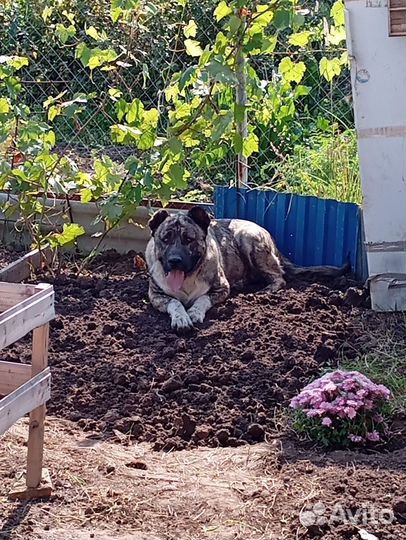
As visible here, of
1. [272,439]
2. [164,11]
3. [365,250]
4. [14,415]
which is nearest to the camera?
[14,415]

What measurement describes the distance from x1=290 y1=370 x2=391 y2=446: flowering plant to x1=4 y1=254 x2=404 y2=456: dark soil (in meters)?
0.33

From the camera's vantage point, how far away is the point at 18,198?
344 inches

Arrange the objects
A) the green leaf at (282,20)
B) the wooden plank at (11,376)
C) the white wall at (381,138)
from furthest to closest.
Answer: the green leaf at (282,20)
the white wall at (381,138)
the wooden plank at (11,376)

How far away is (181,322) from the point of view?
7.45m

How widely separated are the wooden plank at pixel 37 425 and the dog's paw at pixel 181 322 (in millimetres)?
2562

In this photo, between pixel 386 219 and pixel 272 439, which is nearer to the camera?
pixel 272 439

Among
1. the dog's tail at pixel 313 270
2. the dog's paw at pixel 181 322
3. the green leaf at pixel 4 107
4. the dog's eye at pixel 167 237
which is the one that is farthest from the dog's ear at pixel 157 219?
the green leaf at pixel 4 107

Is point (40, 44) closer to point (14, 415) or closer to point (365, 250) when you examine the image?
point (365, 250)

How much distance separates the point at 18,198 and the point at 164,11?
4.30 m

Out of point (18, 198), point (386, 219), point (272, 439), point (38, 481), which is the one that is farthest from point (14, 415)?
point (18, 198)

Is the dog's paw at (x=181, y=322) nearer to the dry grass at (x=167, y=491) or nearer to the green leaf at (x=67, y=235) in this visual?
the green leaf at (x=67, y=235)

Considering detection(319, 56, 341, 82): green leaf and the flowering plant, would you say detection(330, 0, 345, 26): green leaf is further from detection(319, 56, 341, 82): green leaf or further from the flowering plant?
the flowering plant

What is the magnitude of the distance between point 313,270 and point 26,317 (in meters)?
4.24

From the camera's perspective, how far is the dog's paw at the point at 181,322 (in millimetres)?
7387
